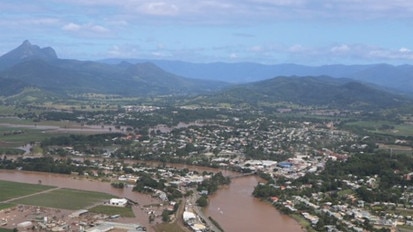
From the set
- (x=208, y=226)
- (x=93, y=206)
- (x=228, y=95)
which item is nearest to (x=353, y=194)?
(x=208, y=226)

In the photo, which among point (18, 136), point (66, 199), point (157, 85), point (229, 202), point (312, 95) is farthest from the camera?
point (157, 85)

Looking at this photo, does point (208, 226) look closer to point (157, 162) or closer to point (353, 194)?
point (353, 194)

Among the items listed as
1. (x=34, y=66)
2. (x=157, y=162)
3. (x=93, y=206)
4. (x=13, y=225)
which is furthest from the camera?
(x=34, y=66)

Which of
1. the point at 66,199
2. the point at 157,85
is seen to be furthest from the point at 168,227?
the point at 157,85

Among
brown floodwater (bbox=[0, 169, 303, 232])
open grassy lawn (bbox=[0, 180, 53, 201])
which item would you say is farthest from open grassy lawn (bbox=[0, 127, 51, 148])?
open grassy lawn (bbox=[0, 180, 53, 201])

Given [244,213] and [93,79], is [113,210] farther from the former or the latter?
[93,79]

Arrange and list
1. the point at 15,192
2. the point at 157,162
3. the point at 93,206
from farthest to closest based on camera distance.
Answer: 1. the point at 157,162
2. the point at 15,192
3. the point at 93,206

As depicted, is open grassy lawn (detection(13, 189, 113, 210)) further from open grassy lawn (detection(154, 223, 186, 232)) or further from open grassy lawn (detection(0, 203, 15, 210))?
open grassy lawn (detection(154, 223, 186, 232))
